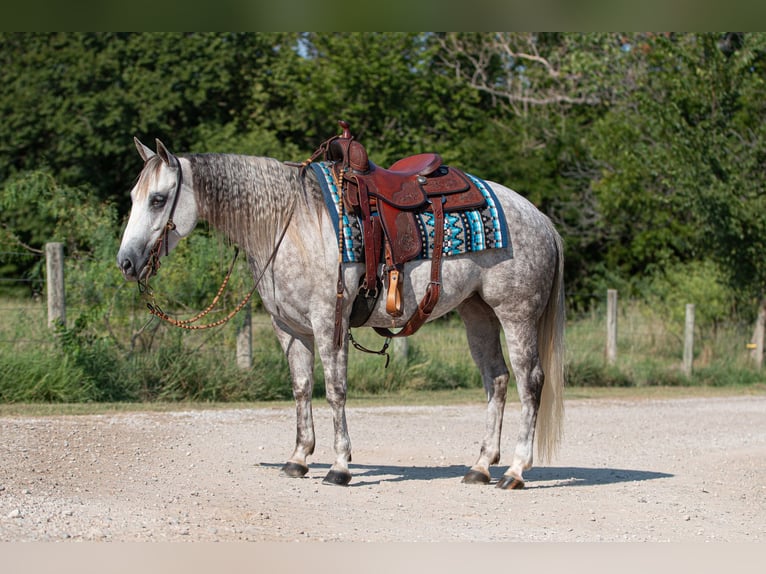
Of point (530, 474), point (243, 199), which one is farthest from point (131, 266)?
point (530, 474)

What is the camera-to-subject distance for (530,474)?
7922 millimetres

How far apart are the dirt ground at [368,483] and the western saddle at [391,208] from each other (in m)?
1.27

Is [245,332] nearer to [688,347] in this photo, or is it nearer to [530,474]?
[530,474]

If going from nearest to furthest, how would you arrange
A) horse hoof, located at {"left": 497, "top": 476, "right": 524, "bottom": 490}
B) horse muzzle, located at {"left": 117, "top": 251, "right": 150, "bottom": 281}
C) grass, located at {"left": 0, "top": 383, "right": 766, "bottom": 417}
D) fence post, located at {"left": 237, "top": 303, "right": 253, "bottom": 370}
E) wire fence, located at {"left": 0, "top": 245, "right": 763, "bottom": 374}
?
1. horse muzzle, located at {"left": 117, "top": 251, "right": 150, "bottom": 281}
2. horse hoof, located at {"left": 497, "top": 476, "right": 524, "bottom": 490}
3. grass, located at {"left": 0, "top": 383, "right": 766, "bottom": 417}
4. wire fence, located at {"left": 0, "top": 245, "right": 763, "bottom": 374}
5. fence post, located at {"left": 237, "top": 303, "right": 253, "bottom": 370}

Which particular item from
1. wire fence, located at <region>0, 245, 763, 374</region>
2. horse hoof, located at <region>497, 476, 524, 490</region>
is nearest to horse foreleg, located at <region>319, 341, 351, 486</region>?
horse hoof, located at <region>497, 476, 524, 490</region>

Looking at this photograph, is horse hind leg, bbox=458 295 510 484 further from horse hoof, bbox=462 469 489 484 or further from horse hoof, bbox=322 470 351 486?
horse hoof, bbox=322 470 351 486

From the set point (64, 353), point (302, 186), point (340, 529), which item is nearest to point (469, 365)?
point (64, 353)

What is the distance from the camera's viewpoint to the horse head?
635 centimetres

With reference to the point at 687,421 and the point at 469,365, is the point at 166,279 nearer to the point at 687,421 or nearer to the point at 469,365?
the point at 469,365

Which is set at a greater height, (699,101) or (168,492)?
(699,101)

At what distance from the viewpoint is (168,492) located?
6418mm

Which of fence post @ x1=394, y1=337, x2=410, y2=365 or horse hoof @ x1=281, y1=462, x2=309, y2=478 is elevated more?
fence post @ x1=394, y1=337, x2=410, y2=365

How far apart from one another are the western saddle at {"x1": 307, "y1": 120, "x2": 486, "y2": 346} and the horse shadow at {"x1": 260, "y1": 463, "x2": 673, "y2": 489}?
45.8 inches

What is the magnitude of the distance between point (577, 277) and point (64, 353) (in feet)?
48.3
